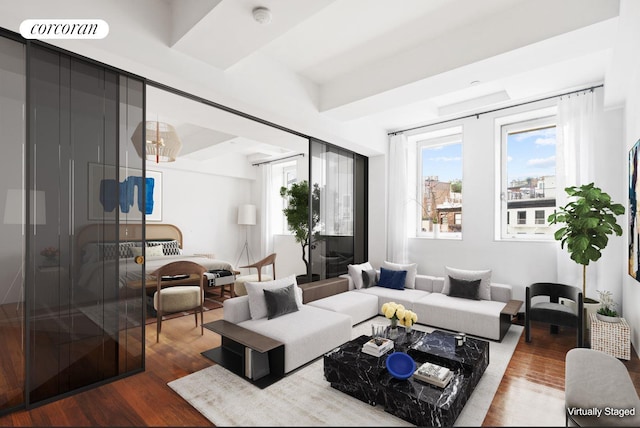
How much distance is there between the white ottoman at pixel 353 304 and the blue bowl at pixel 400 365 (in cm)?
163

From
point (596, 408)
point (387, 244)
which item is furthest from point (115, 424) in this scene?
Result: point (387, 244)

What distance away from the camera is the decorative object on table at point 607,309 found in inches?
122

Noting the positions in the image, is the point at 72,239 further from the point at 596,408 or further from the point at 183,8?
the point at 596,408

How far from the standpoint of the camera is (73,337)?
91.5 inches

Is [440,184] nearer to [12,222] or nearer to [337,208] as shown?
[337,208]

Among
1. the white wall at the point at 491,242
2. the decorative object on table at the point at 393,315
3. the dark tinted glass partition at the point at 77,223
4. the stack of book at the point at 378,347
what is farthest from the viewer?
the white wall at the point at 491,242

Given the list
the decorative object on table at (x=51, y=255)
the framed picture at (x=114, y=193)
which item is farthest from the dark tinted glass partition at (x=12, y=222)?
the framed picture at (x=114, y=193)

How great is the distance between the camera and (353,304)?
397 centimetres

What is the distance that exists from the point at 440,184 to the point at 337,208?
174cm

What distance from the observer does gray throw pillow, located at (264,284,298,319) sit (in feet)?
10.5

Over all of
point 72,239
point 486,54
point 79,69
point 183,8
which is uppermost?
point 183,8

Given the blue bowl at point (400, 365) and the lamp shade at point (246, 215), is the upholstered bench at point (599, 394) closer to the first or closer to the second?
the blue bowl at point (400, 365)

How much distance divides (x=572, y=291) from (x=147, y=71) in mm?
4689

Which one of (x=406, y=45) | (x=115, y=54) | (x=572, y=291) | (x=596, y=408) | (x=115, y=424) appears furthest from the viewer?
(x=572, y=291)
